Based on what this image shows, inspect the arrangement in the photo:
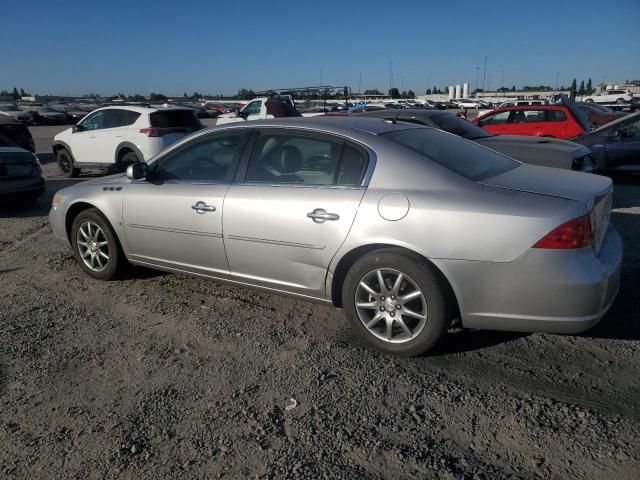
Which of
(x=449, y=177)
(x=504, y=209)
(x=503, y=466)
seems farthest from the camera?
(x=449, y=177)

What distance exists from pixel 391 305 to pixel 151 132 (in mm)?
8588

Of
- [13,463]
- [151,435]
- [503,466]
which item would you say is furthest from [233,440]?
[503,466]

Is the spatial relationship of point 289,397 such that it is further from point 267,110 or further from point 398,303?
point 267,110

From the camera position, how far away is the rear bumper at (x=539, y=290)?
307 cm

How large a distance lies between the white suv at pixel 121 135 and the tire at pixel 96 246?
571 cm

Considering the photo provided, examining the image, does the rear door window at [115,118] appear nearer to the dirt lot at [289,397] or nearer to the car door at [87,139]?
the car door at [87,139]

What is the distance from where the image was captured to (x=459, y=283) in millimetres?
3281

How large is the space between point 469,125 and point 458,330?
217 inches

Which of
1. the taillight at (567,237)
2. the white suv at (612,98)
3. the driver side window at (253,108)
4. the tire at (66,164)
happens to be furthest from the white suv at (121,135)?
the white suv at (612,98)

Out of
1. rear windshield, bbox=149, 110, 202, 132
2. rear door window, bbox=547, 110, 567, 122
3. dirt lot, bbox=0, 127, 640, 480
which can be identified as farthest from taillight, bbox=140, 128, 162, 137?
rear door window, bbox=547, 110, 567, 122

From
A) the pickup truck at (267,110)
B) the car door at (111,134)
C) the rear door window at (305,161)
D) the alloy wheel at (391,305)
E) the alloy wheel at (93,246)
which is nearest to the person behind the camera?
the alloy wheel at (391,305)

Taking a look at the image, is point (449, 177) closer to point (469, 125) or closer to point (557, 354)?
point (557, 354)

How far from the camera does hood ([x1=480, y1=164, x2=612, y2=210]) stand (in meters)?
3.33

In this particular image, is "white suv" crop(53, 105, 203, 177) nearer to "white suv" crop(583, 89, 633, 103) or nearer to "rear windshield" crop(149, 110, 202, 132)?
"rear windshield" crop(149, 110, 202, 132)
